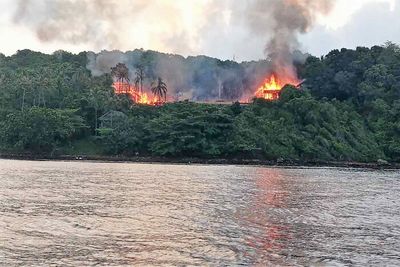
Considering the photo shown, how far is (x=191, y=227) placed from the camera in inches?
1110

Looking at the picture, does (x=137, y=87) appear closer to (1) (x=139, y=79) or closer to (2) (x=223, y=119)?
(1) (x=139, y=79)

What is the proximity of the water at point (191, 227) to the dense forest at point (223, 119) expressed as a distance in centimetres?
6203

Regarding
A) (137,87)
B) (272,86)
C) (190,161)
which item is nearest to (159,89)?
(137,87)

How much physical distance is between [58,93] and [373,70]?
73045mm

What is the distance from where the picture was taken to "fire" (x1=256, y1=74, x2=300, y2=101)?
159m

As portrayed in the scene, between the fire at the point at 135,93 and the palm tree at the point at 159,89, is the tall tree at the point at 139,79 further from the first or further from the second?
the palm tree at the point at 159,89

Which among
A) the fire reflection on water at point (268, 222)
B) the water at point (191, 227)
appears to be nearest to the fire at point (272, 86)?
the water at point (191, 227)

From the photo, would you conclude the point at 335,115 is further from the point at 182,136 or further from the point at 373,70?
the point at 182,136

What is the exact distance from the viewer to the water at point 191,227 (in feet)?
69.7

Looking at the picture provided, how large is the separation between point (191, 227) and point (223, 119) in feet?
276

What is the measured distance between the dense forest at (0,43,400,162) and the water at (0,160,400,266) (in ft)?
204

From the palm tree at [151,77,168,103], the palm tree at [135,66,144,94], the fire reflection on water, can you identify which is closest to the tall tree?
the palm tree at [135,66,144,94]

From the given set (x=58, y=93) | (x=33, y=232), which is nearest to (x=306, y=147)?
(x=58, y=93)

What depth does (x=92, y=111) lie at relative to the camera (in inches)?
4872
